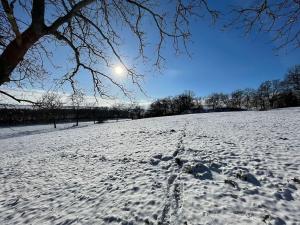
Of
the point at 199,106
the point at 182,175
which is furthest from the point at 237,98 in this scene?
the point at 182,175

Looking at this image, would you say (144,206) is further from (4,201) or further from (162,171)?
(4,201)

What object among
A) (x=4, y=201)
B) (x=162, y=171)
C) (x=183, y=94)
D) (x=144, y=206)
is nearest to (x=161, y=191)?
(x=144, y=206)

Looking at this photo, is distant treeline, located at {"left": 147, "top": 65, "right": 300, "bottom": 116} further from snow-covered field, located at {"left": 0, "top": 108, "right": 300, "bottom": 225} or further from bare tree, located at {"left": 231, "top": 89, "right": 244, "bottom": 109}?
snow-covered field, located at {"left": 0, "top": 108, "right": 300, "bottom": 225}

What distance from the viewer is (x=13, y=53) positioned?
249 centimetres

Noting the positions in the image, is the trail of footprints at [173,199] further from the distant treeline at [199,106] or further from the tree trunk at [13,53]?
the distant treeline at [199,106]

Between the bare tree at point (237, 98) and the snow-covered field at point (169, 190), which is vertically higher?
the bare tree at point (237, 98)

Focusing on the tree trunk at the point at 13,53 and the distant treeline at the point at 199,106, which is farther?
the distant treeline at the point at 199,106

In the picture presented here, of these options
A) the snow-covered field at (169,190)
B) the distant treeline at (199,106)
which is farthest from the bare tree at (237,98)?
the snow-covered field at (169,190)

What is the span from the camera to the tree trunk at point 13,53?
2.45 meters

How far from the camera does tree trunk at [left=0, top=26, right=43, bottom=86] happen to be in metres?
2.45

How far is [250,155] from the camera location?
7391 mm

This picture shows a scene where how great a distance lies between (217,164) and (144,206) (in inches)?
127

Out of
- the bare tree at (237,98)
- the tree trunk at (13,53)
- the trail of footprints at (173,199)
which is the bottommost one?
the trail of footprints at (173,199)

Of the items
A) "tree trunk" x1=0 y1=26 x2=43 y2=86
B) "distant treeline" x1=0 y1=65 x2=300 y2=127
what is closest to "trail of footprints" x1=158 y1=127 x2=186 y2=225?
"tree trunk" x1=0 y1=26 x2=43 y2=86
